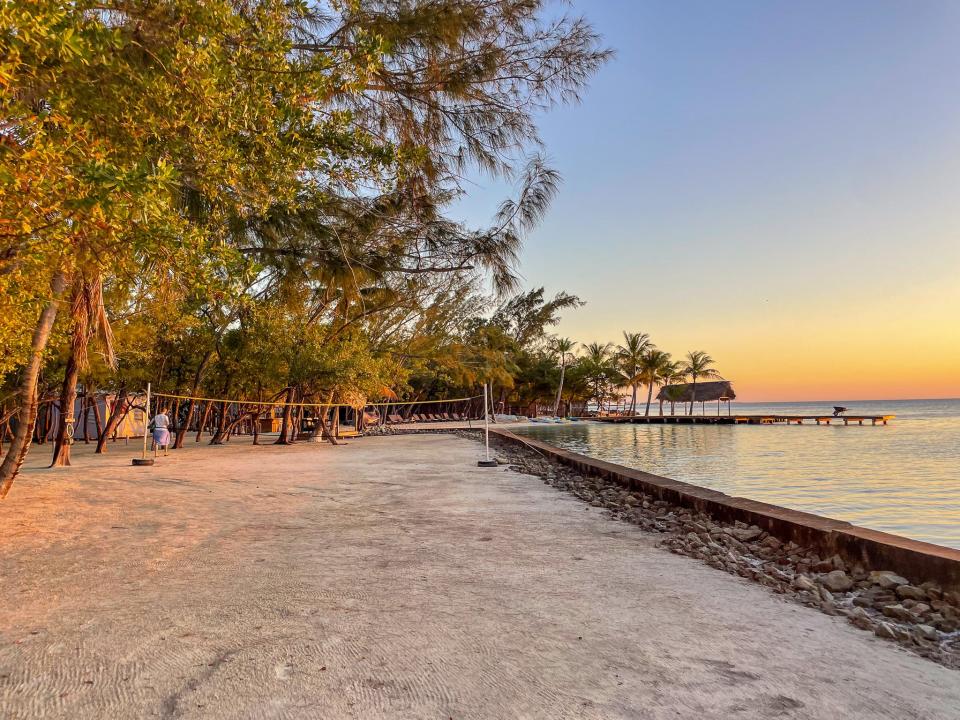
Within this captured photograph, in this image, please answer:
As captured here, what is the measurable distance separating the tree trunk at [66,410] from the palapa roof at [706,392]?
56.0 m

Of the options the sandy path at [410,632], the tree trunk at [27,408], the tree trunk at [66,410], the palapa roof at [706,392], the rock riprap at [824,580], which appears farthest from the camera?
the palapa roof at [706,392]

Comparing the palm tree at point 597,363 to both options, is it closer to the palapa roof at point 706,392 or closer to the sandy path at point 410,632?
the palapa roof at point 706,392

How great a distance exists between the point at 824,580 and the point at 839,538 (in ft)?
1.62

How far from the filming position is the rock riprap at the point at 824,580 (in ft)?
9.11

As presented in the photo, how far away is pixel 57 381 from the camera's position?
1573 cm

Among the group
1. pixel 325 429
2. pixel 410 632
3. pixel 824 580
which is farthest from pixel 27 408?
pixel 325 429

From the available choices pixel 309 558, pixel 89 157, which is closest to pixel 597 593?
pixel 309 558

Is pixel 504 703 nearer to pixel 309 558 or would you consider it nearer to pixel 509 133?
pixel 309 558

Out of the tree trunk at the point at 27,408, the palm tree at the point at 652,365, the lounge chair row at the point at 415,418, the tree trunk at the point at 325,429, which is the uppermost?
the palm tree at the point at 652,365

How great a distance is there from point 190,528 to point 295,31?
462 centimetres

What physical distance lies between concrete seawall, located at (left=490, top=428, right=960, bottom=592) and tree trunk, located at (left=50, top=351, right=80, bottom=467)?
9.20 metres

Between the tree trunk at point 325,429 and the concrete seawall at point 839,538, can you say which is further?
the tree trunk at point 325,429

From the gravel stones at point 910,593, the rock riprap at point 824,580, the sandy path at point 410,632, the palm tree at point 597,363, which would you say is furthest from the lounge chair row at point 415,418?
the gravel stones at point 910,593

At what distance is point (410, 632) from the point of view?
2.63m
